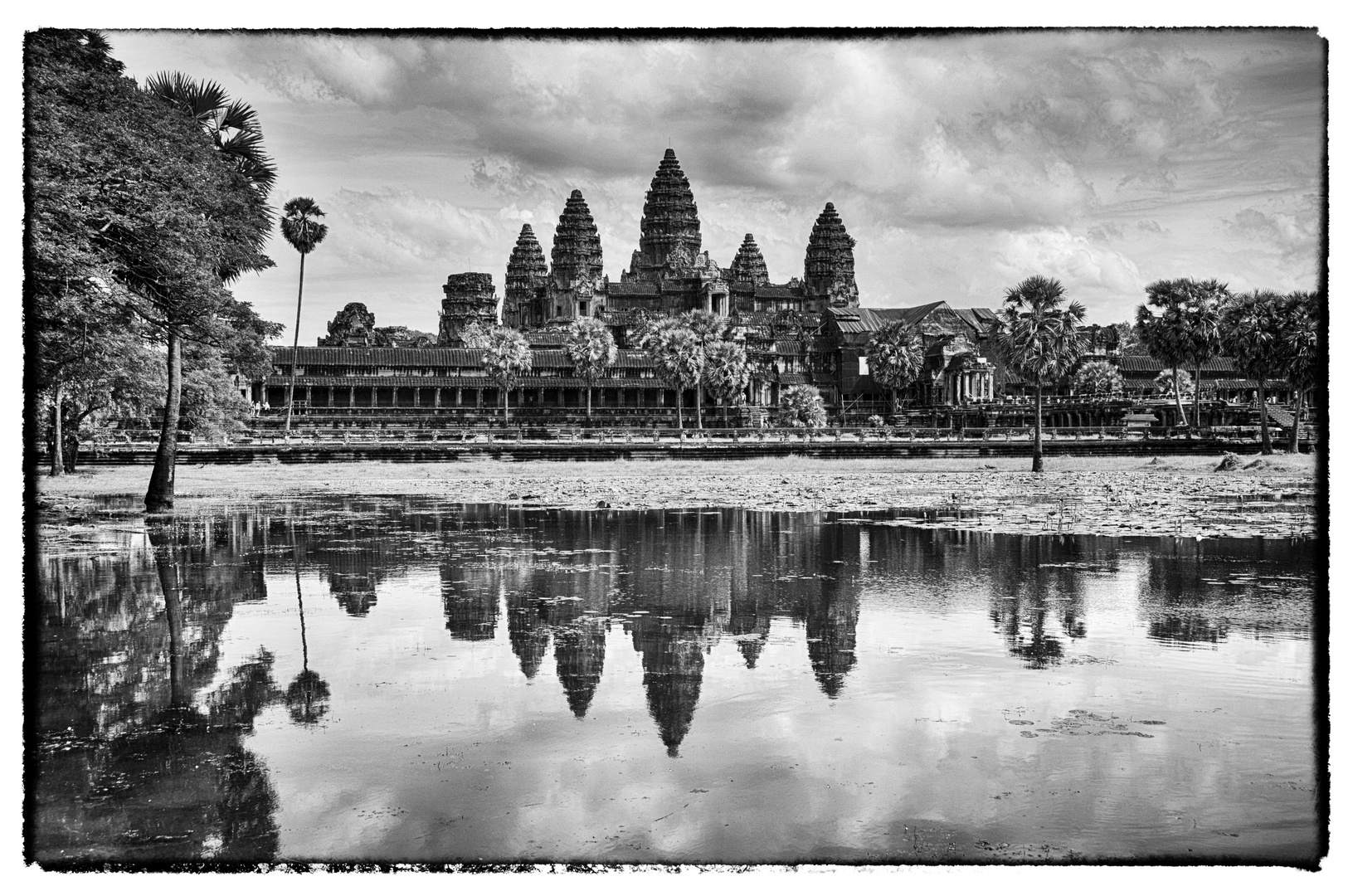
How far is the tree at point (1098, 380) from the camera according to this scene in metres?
93.1

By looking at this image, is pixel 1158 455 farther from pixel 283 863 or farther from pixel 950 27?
pixel 283 863

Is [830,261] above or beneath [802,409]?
above

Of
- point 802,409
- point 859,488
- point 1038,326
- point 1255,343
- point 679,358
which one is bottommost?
point 859,488

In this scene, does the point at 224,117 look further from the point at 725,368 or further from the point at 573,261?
the point at 573,261

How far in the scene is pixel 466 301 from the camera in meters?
130

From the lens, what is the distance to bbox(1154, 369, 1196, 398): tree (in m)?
86.4

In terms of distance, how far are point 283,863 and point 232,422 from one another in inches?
1241

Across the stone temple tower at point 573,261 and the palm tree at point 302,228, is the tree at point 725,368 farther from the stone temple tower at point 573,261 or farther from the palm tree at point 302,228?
the palm tree at point 302,228

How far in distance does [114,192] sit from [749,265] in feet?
430

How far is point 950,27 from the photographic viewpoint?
8.94m

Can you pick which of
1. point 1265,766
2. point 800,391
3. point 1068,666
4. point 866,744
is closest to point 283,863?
point 866,744

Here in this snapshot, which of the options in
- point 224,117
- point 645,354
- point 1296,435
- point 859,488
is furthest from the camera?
point 645,354

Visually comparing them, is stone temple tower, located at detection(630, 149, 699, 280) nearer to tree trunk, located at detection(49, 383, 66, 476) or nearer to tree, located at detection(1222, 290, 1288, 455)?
tree, located at detection(1222, 290, 1288, 455)

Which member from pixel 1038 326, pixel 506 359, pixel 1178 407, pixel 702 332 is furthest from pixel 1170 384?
pixel 1038 326
